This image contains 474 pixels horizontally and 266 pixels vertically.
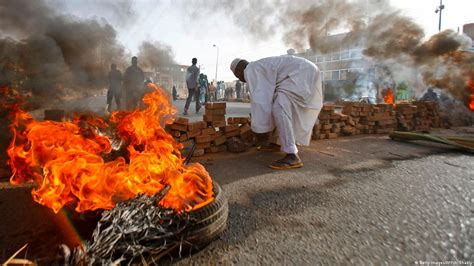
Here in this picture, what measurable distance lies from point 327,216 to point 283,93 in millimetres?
2294

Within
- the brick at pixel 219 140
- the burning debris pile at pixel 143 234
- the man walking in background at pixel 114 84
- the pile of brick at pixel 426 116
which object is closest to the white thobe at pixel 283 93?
the brick at pixel 219 140

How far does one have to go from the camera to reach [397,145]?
240 inches

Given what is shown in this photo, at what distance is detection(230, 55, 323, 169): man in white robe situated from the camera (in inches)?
168

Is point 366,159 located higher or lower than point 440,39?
lower

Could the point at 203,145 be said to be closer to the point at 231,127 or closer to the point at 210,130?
the point at 210,130

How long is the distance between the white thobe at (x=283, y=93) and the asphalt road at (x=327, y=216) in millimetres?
597

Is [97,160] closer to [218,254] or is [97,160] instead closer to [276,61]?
[218,254]

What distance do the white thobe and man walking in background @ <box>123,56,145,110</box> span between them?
3392mm

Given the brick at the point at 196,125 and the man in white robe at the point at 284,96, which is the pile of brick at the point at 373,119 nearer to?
the man in white robe at the point at 284,96

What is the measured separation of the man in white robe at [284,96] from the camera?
168 inches

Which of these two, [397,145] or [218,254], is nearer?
[218,254]

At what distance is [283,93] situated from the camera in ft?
14.2

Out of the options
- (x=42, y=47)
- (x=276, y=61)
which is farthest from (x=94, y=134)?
(x=42, y=47)

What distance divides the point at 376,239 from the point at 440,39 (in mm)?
13735
